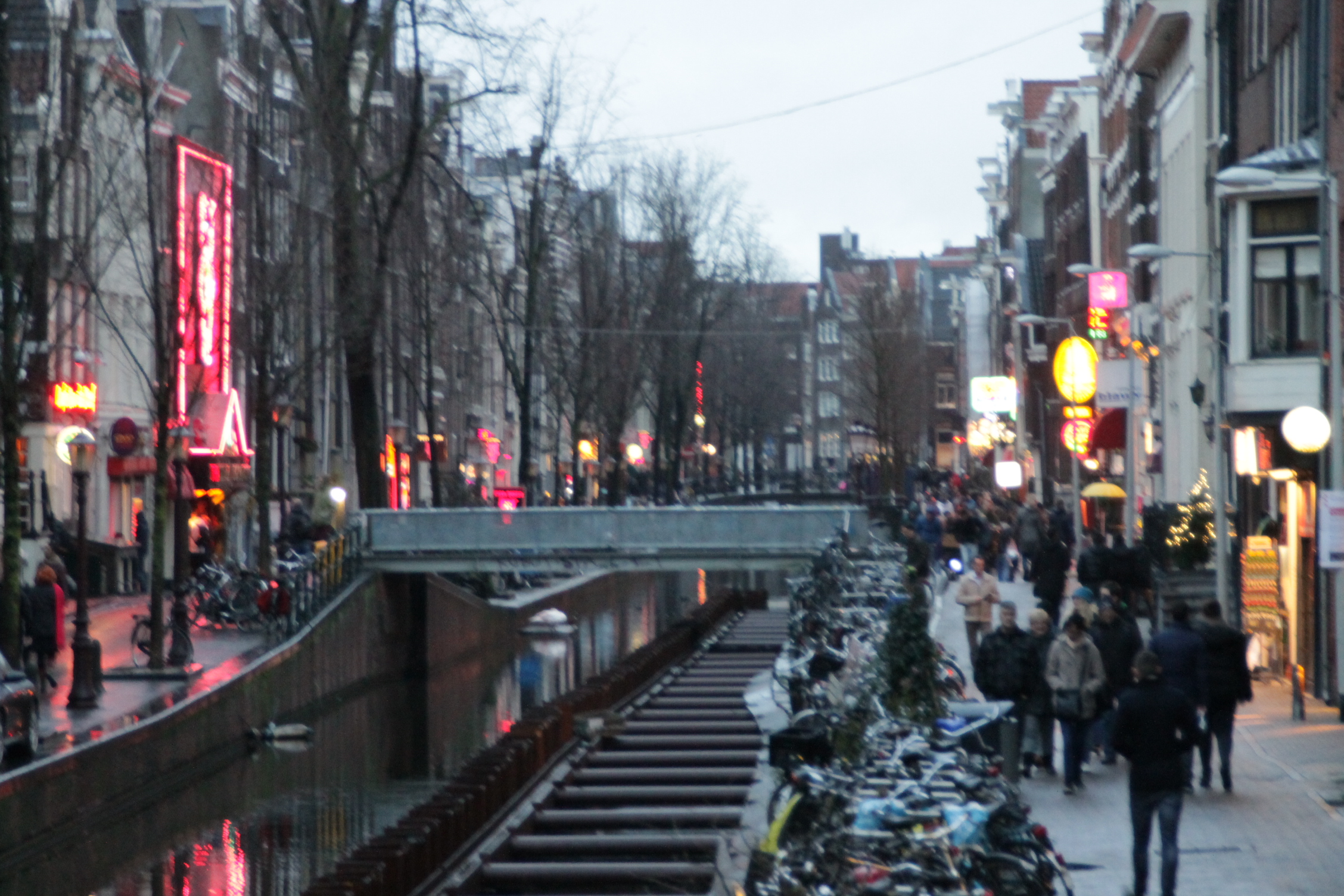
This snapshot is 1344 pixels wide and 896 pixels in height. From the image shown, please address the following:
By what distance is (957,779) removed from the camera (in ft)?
38.8

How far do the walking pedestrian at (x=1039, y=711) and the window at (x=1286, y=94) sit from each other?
11141 mm

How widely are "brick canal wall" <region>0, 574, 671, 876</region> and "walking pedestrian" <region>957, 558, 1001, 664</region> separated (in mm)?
7188

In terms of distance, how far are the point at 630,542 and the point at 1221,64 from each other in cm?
1207

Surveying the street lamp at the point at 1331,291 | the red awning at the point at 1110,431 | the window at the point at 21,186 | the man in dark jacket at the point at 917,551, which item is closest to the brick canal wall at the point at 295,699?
the man in dark jacket at the point at 917,551

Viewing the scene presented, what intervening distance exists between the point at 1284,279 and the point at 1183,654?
37.2 feet

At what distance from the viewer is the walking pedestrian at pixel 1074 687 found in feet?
62.1

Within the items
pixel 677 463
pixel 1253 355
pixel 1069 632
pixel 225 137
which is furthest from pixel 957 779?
pixel 677 463

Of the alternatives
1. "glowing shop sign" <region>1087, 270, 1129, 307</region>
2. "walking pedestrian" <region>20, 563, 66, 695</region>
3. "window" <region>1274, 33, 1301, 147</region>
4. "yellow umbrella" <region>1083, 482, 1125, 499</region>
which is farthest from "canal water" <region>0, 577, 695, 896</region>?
"window" <region>1274, 33, 1301, 147</region>

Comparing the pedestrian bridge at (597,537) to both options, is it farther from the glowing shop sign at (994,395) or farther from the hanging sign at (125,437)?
the glowing shop sign at (994,395)

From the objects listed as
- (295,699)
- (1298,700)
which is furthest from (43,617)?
(1298,700)

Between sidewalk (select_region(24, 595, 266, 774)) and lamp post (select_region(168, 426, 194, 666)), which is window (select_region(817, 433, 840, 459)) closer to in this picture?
sidewalk (select_region(24, 595, 266, 774))

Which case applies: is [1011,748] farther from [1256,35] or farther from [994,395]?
[994,395]

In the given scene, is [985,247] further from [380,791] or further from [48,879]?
[48,879]

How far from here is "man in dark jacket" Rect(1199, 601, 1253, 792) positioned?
60.4 feet
